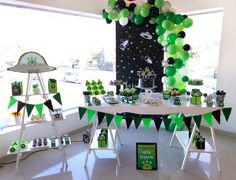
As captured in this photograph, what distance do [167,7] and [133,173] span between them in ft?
7.94

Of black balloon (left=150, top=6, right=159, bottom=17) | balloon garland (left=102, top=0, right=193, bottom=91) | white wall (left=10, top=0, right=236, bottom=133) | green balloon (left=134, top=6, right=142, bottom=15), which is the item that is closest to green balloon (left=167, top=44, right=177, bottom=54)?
balloon garland (left=102, top=0, right=193, bottom=91)

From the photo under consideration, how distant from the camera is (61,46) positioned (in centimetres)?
373

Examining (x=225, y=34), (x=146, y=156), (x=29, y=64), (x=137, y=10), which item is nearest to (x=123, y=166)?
(x=146, y=156)

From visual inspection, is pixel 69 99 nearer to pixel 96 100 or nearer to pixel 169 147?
pixel 96 100

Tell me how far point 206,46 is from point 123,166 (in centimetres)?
266

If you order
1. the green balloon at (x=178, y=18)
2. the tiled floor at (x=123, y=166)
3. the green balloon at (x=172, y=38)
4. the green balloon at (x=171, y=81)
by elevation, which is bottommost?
the tiled floor at (x=123, y=166)

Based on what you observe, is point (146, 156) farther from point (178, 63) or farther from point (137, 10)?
point (137, 10)

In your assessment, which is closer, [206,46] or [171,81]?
[171,81]

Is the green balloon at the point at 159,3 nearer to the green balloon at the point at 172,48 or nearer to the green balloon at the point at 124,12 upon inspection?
the green balloon at the point at 124,12

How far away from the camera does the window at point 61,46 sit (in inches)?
120

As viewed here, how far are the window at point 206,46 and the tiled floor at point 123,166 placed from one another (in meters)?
1.26

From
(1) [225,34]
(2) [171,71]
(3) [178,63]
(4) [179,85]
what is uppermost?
(1) [225,34]

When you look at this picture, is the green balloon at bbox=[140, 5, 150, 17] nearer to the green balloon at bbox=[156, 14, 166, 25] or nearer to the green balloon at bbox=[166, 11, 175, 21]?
the green balloon at bbox=[156, 14, 166, 25]

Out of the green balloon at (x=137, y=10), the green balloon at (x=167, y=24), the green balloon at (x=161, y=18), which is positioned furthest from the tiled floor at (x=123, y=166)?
the green balloon at (x=137, y=10)
